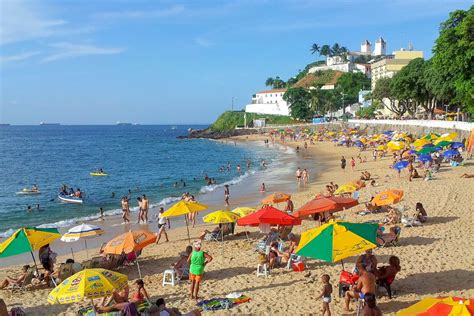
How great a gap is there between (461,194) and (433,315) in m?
15.3

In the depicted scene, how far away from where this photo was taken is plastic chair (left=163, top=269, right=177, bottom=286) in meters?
11.4

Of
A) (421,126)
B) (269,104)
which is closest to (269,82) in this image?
(269,104)

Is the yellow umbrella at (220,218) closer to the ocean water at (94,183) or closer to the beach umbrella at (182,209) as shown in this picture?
the beach umbrella at (182,209)

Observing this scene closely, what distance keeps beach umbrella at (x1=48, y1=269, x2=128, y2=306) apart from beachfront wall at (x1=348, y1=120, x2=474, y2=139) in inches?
1246

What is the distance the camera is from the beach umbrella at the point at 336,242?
855 centimetres

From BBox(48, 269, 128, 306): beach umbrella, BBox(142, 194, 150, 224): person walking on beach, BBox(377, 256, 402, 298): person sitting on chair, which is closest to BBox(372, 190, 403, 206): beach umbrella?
BBox(377, 256, 402, 298): person sitting on chair

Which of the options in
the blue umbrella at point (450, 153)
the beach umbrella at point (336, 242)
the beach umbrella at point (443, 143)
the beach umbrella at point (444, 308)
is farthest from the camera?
the beach umbrella at point (443, 143)

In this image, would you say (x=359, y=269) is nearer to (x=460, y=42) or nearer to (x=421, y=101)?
(x=460, y=42)

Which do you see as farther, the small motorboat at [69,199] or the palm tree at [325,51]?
the palm tree at [325,51]

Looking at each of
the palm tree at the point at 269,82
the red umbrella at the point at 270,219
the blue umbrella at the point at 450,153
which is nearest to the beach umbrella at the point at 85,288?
the red umbrella at the point at 270,219

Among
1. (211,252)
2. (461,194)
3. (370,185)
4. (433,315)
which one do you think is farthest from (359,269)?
(370,185)

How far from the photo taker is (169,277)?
11.6 metres

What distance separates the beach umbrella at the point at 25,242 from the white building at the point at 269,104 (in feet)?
372

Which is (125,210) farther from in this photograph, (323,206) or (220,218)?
(323,206)
